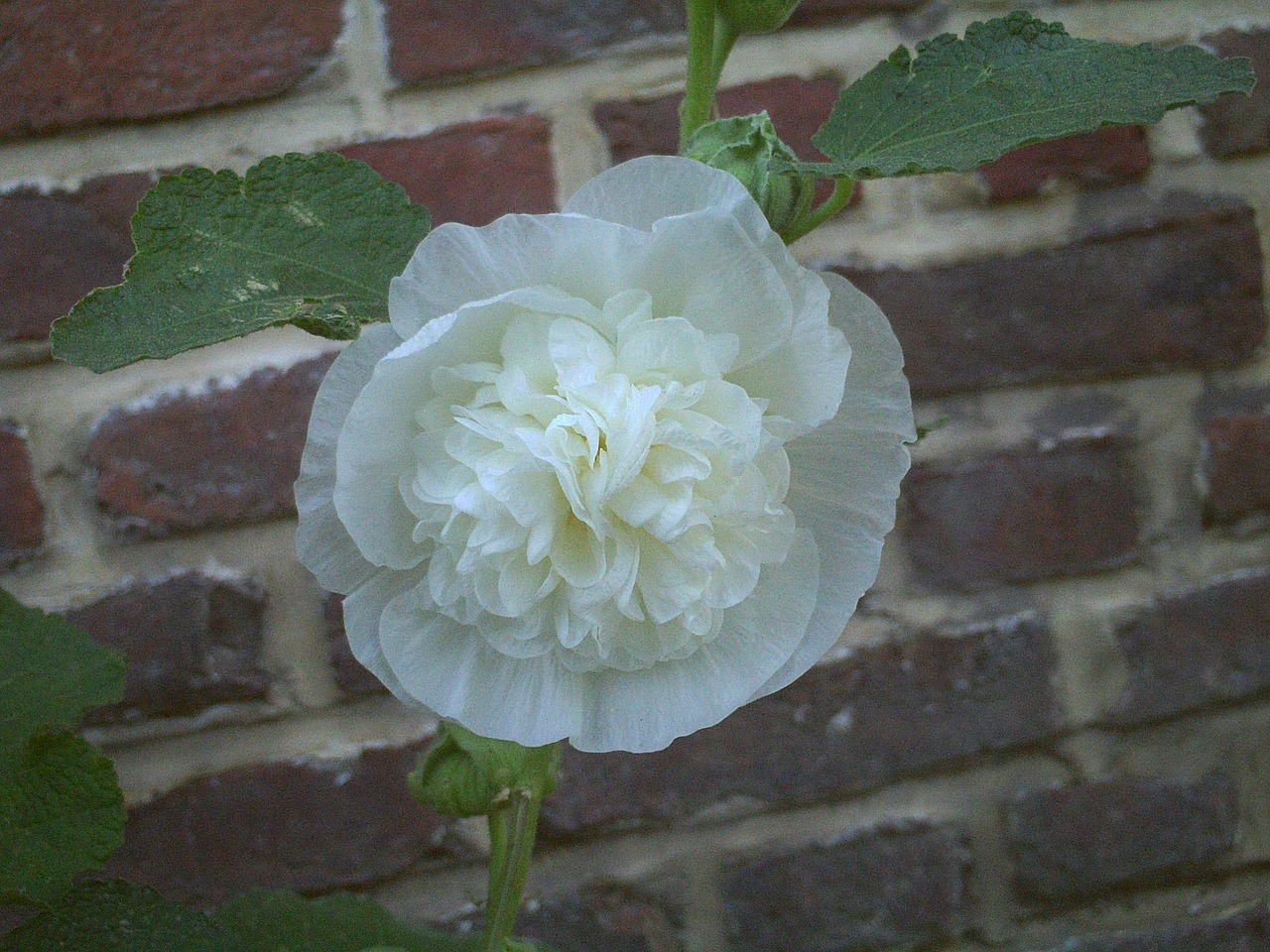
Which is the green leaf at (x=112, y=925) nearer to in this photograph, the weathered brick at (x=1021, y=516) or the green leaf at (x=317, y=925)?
the green leaf at (x=317, y=925)

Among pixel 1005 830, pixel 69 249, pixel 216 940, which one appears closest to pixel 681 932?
pixel 1005 830

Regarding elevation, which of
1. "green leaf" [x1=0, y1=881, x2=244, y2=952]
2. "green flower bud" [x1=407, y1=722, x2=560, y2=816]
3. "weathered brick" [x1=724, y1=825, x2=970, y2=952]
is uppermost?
"green flower bud" [x1=407, y1=722, x2=560, y2=816]

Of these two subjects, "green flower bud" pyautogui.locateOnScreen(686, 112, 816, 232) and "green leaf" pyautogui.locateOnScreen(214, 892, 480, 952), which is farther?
"green leaf" pyautogui.locateOnScreen(214, 892, 480, 952)

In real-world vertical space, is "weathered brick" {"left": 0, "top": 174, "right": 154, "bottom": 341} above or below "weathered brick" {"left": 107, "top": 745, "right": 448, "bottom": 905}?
above

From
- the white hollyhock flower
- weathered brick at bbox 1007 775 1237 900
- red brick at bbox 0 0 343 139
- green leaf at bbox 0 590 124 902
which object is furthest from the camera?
weathered brick at bbox 1007 775 1237 900

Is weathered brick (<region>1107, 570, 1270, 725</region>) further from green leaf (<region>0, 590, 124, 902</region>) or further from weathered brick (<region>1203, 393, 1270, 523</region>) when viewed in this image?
green leaf (<region>0, 590, 124, 902</region>)

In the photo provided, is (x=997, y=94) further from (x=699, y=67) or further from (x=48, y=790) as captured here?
(x=48, y=790)

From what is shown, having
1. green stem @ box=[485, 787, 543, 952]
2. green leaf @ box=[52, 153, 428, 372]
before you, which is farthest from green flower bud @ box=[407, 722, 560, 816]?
A: green leaf @ box=[52, 153, 428, 372]

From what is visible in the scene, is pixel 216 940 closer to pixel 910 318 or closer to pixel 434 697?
pixel 434 697
